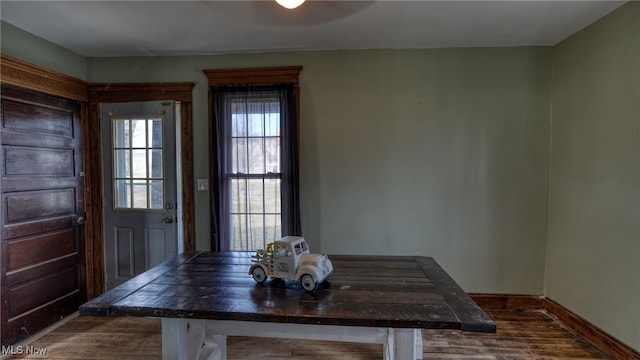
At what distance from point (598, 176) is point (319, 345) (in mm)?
2579

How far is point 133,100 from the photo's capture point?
3.25 m

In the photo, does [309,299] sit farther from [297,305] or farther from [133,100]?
[133,100]

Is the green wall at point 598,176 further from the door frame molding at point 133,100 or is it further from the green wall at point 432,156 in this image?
the door frame molding at point 133,100

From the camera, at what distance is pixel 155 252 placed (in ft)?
10.8

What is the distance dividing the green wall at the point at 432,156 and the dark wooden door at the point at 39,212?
160cm

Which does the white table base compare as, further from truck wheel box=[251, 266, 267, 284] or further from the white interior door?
the white interior door

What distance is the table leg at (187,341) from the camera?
1.64 metres

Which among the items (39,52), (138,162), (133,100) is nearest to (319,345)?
(138,162)

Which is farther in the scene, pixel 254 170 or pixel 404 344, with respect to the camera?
pixel 254 170

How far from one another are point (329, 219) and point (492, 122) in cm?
185

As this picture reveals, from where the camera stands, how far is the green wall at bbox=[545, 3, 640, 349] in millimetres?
2203

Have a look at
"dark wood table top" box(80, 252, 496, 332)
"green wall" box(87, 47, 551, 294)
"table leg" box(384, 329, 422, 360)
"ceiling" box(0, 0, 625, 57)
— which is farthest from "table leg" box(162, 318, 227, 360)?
"ceiling" box(0, 0, 625, 57)

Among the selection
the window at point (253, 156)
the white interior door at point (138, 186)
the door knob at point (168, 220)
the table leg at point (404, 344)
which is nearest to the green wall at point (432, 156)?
the window at point (253, 156)

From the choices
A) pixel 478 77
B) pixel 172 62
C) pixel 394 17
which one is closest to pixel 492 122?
pixel 478 77
